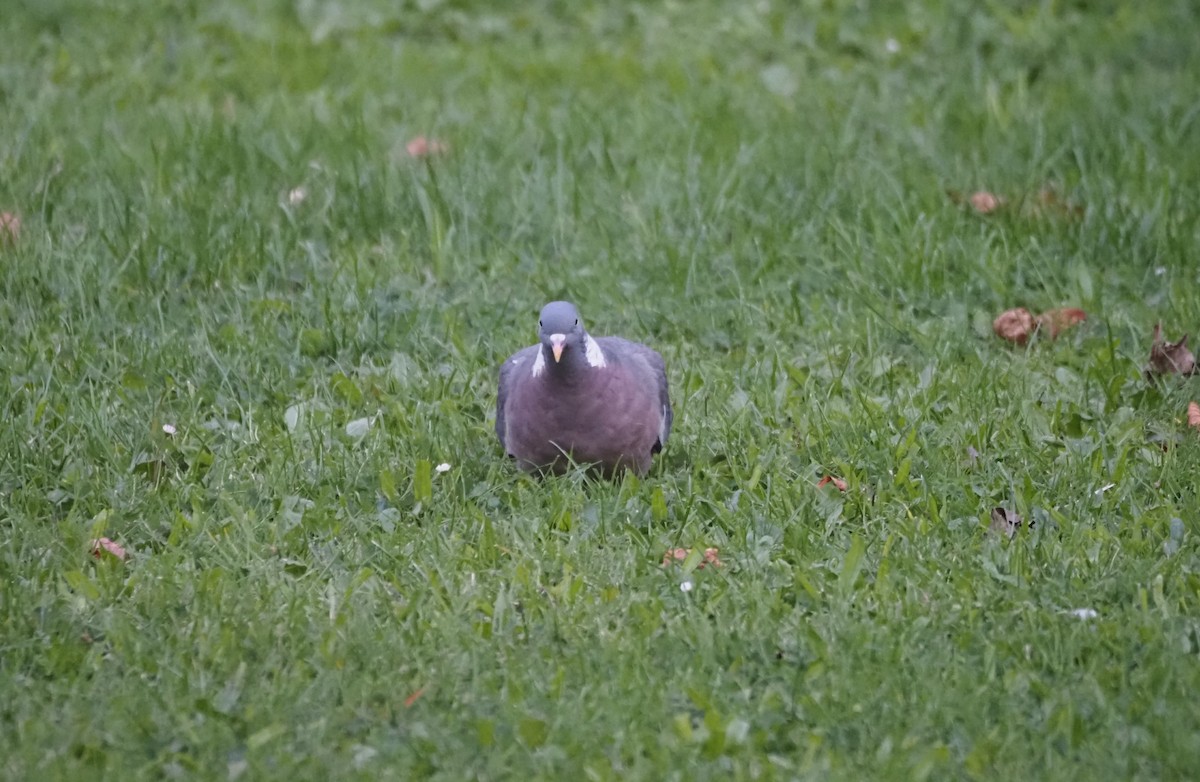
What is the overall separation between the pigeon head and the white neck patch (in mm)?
47

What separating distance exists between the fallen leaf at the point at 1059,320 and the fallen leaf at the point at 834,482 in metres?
1.21

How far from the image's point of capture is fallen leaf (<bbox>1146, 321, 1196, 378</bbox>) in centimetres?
420

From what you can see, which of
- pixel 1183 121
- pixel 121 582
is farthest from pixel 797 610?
pixel 1183 121

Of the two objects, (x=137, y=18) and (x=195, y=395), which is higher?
(x=137, y=18)

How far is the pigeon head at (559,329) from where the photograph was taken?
3.51m

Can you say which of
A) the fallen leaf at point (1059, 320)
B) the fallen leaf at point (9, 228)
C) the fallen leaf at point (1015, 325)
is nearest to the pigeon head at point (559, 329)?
the fallen leaf at point (1015, 325)

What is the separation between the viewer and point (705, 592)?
327cm

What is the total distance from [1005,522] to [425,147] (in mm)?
3066

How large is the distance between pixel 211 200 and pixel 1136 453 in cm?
332

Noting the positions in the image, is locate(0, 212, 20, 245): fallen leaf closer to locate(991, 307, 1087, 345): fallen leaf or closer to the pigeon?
the pigeon

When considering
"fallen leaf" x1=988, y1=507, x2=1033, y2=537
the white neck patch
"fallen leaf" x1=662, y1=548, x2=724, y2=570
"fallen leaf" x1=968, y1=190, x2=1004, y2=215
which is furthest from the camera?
"fallen leaf" x1=968, y1=190, x2=1004, y2=215

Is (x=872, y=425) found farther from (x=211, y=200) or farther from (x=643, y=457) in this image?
(x=211, y=200)

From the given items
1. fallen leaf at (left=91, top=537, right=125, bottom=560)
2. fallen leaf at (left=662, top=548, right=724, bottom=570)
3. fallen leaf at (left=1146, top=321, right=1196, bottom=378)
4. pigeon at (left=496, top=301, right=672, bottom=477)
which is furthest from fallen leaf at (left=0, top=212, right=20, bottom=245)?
fallen leaf at (left=1146, top=321, right=1196, bottom=378)

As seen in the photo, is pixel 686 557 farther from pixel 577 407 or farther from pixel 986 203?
pixel 986 203
